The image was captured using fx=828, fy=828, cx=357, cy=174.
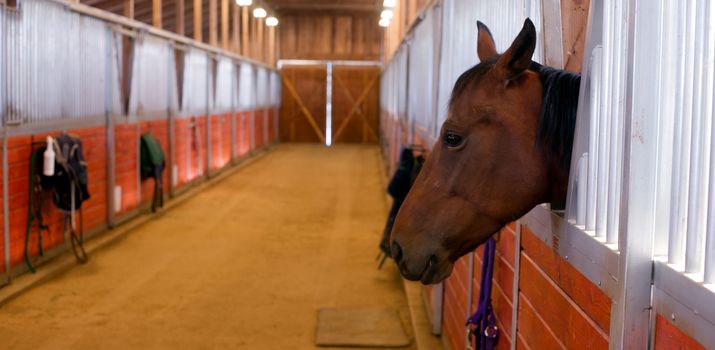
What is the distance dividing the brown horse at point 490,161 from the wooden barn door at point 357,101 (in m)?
22.7

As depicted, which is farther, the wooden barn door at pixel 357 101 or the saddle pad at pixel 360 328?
the wooden barn door at pixel 357 101

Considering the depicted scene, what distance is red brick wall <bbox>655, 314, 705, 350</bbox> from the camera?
4.11 feet

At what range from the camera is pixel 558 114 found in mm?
1906

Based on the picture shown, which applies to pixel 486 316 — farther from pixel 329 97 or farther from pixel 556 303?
pixel 329 97

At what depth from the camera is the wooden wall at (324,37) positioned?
2500 cm

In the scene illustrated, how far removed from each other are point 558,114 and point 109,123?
7.23 m

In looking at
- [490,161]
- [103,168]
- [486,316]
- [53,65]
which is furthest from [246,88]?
[490,161]

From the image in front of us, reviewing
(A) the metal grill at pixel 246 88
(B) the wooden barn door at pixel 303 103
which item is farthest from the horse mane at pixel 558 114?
(B) the wooden barn door at pixel 303 103

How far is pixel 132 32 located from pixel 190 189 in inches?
138

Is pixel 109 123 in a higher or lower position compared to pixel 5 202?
Result: higher

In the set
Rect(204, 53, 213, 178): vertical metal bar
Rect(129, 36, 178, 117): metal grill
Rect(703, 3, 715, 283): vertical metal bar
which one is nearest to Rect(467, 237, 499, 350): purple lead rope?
Rect(703, 3, 715, 283): vertical metal bar

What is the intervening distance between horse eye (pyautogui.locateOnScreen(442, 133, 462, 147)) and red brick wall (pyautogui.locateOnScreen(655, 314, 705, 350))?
2.33 ft

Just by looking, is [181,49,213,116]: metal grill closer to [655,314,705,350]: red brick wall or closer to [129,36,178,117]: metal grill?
[129,36,178,117]: metal grill

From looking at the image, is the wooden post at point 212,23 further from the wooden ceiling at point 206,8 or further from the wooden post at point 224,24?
the wooden ceiling at point 206,8
